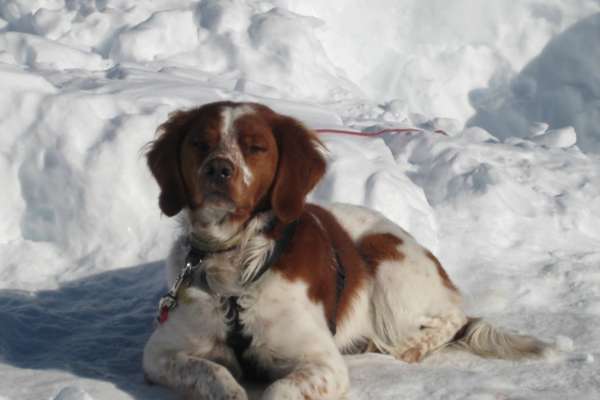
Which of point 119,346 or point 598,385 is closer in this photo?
point 598,385

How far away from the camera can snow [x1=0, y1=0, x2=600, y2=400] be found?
3.43 metres

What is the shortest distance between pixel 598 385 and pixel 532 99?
6258 millimetres

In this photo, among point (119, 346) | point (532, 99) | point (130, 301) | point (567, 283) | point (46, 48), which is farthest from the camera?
point (532, 99)

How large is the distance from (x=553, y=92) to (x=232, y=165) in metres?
6.81

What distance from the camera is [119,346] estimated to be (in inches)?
138

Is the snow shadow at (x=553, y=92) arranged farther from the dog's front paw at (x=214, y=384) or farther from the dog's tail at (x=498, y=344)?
the dog's front paw at (x=214, y=384)

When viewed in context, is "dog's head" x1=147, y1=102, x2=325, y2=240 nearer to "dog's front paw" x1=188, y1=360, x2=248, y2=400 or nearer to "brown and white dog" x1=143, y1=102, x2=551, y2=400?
"brown and white dog" x1=143, y1=102, x2=551, y2=400

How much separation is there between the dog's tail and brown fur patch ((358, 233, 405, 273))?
1.45ft

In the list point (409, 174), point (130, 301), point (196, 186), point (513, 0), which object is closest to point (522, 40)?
point (513, 0)

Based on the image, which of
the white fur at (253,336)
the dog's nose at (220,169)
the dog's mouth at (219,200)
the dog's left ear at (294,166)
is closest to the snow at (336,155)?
the white fur at (253,336)

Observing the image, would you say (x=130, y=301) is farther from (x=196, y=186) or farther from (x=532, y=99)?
(x=532, y=99)

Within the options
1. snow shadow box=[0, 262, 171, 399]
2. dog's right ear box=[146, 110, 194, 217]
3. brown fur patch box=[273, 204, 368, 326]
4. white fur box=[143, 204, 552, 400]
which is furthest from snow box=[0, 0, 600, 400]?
dog's right ear box=[146, 110, 194, 217]

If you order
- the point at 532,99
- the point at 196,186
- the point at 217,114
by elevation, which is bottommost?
the point at 532,99

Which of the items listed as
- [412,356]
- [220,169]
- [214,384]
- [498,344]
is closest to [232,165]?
[220,169]
